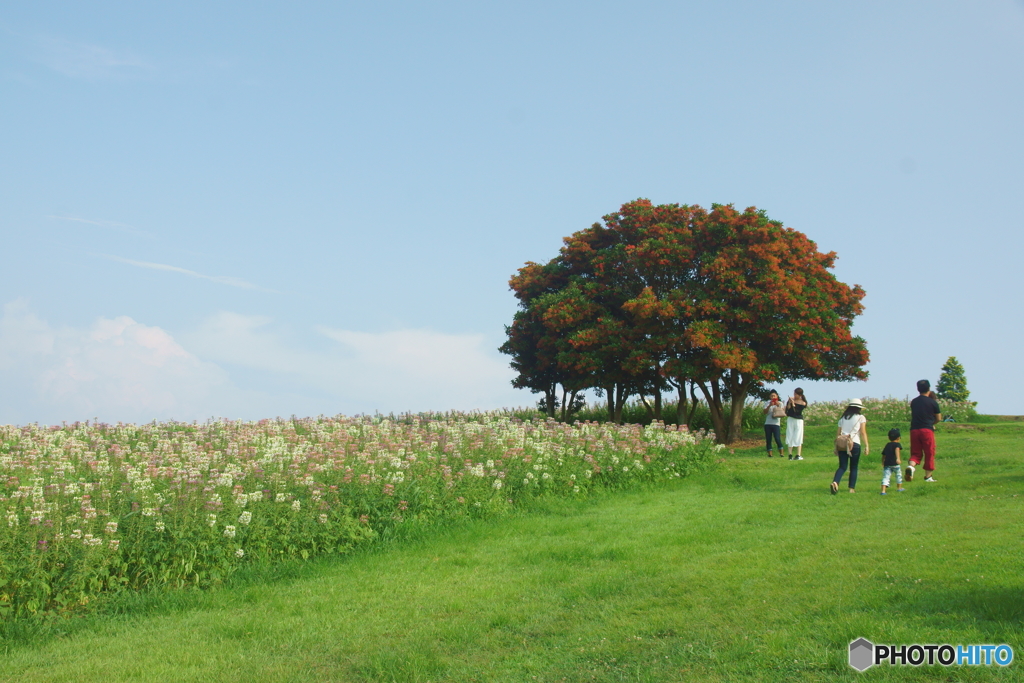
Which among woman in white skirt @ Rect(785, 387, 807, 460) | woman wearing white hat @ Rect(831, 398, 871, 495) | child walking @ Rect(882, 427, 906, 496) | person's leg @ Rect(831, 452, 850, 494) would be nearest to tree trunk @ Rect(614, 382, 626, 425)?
woman in white skirt @ Rect(785, 387, 807, 460)

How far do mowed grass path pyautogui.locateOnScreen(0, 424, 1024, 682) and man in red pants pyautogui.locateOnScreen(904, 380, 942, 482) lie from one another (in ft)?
12.4

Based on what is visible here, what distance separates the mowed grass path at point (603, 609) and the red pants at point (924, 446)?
12.3ft

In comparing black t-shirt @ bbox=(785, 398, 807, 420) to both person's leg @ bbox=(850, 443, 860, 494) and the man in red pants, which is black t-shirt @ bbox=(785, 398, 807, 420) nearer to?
the man in red pants

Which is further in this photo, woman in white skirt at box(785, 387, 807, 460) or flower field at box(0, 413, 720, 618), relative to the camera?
woman in white skirt at box(785, 387, 807, 460)

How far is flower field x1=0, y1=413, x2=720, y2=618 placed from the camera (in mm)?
8594

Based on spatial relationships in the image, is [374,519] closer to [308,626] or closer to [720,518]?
[308,626]

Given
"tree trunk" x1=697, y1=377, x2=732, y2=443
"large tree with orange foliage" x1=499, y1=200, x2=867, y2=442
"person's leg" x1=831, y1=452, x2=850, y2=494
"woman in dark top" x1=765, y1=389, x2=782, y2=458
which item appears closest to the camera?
"person's leg" x1=831, y1=452, x2=850, y2=494

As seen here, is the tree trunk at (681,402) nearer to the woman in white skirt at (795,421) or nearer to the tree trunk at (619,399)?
the tree trunk at (619,399)

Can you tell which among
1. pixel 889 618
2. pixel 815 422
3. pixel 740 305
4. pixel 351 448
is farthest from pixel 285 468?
pixel 815 422

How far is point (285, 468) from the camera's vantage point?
1220 cm

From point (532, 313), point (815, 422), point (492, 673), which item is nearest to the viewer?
point (492, 673)

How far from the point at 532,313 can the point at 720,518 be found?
17693 millimetres

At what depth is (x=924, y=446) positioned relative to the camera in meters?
16.6

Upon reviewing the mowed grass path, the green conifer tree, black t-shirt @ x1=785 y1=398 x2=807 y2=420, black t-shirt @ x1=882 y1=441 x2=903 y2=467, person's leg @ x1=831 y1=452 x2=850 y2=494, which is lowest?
the mowed grass path
